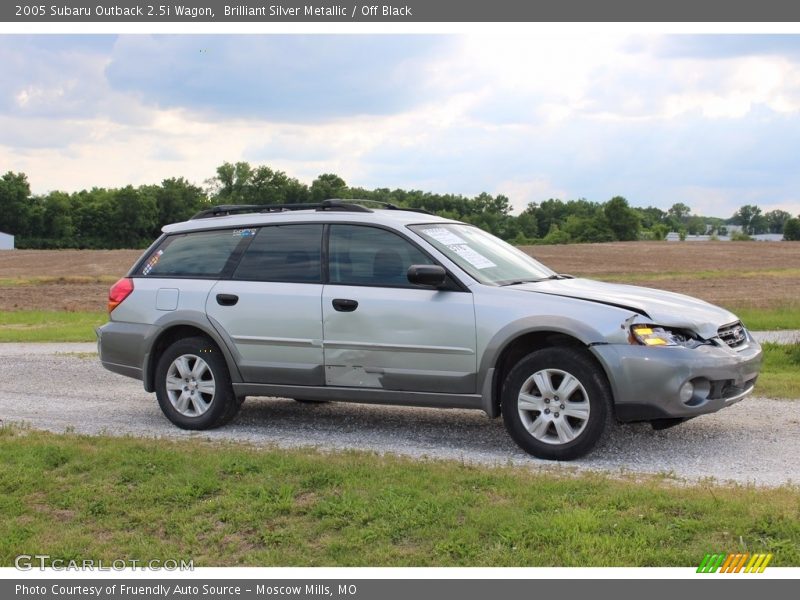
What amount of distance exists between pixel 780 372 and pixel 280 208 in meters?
6.72

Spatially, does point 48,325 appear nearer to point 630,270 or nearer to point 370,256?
point 370,256

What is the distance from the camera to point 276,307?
25.2ft

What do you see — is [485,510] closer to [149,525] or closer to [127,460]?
[149,525]

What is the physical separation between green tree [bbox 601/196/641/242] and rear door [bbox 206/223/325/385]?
360ft

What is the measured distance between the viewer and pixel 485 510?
5156mm

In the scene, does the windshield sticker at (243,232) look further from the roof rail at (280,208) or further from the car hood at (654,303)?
the car hood at (654,303)

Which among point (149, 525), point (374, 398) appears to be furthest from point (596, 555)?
point (374, 398)

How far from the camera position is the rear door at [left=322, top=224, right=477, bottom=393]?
23.0ft

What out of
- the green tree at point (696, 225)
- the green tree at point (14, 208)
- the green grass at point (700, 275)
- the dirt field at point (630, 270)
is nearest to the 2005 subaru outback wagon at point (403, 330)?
the dirt field at point (630, 270)

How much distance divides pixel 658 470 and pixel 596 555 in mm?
1964

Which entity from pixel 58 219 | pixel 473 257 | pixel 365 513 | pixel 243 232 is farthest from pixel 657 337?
pixel 58 219

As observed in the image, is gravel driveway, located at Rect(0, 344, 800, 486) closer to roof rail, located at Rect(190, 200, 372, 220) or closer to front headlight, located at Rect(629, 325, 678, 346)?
front headlight, located at Rect(629, 325, 678, 346)

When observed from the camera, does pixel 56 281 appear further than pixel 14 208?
No

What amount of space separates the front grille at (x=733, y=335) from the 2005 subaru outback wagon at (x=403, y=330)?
2cm
